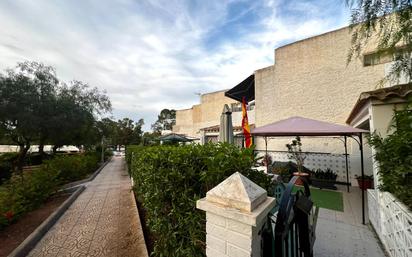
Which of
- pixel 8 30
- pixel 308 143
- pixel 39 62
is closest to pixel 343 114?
pixel 308 143

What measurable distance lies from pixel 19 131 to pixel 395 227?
14.8 meters

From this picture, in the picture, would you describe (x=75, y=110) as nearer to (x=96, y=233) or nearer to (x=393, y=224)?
(x=96, y=233)

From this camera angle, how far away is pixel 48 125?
405 inches

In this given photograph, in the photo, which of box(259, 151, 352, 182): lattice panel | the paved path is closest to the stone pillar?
the paved path

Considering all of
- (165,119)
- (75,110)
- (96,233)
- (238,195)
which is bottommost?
(96,233)

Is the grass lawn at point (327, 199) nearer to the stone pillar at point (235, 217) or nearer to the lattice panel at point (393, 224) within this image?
the lattice panel at point (393, 224)

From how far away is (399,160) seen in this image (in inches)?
114

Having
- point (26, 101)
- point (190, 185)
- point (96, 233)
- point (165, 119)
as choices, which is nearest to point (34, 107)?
point (26, 101)

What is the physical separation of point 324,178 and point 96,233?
8.89 m

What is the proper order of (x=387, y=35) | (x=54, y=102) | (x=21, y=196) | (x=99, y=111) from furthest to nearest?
(x=99, y=111) → (x=54, y=102) → (x=21, y=196) → (x=387, y=35)

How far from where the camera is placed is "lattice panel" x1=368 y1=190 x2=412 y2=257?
239 centimetres

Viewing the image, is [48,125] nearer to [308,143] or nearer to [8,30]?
[8,30]

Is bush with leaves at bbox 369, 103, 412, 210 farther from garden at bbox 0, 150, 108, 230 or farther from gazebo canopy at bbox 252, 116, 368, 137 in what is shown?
garden at bbox 0, 150, 108, 230

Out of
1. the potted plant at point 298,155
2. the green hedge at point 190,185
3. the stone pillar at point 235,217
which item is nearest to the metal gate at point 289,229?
the stone pillar at point 235,217
